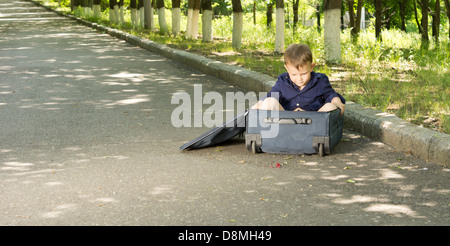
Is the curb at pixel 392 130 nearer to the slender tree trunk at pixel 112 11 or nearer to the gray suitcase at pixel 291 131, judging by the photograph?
the gray suitcase at pixel 291 131

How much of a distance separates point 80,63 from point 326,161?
9.41 m

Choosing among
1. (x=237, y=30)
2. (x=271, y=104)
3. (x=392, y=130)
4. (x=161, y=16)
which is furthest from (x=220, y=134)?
(x=161, y=16)

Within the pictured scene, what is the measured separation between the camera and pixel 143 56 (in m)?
15.2

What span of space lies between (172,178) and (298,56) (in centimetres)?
179

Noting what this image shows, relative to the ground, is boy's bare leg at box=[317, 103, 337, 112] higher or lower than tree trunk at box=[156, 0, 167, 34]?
lower

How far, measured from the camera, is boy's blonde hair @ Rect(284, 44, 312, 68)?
18.7 ft

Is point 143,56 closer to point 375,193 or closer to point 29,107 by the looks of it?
point 29,107

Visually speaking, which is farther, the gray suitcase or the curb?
the gray suitcase

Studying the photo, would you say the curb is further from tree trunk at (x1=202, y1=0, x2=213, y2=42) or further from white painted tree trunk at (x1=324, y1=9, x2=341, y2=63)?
tree trunk at (x1=202, y1=0, x2=213, y2=42)

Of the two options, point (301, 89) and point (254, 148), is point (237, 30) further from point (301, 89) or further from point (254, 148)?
point (254, 148)

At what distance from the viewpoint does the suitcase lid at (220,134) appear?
225 inches

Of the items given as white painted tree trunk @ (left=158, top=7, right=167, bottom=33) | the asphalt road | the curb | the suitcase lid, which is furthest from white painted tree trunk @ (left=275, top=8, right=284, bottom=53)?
the suitcase lid

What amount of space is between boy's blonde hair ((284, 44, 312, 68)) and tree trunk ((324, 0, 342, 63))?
6488 millimetres

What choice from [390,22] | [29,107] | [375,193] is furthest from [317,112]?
[390,22]
